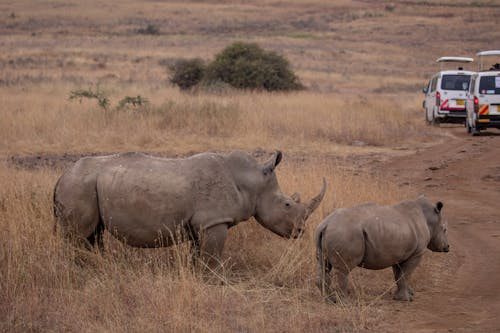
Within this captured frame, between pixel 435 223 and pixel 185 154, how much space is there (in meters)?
10.3

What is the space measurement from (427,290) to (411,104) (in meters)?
26.0

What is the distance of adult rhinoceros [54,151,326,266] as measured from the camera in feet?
25.8

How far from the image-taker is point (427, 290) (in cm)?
834

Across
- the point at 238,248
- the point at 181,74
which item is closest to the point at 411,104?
the point at 181,74

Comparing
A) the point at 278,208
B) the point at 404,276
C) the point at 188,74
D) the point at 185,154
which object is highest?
the point at 278,208

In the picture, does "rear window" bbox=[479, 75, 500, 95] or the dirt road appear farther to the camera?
"rear window" bbox=[479, 75, 500, 95]

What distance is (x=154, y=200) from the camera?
7.88m

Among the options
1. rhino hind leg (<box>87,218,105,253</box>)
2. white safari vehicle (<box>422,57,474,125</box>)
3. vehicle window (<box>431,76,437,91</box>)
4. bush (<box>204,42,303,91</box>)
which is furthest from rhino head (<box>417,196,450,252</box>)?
bush (<box>204,42,303,91</box>)

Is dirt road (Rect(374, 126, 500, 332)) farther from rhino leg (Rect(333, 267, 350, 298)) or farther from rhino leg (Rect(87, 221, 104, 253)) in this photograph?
rhino leg (Rect(87, 221, 104, 253))

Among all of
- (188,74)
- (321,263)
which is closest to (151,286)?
(321,263)

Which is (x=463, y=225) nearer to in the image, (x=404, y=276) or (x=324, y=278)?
(x=404, y=276)

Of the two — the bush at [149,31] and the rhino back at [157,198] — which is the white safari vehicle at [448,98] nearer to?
the rhino back at [157,198]

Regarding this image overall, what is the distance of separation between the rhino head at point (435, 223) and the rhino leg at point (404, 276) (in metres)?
0.42

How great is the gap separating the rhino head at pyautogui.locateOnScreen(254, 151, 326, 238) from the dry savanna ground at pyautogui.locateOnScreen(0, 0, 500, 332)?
0.22 metres
